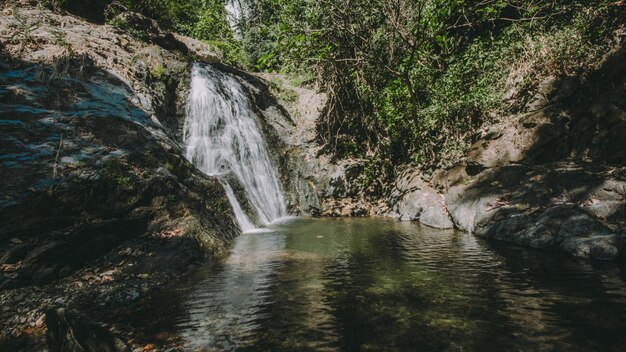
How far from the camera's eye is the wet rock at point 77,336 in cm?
254

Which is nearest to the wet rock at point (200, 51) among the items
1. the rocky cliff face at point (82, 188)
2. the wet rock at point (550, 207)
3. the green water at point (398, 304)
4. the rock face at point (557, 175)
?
the rocky cliff face at point (82, 188)

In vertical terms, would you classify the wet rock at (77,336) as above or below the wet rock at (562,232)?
below

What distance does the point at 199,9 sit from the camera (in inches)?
964

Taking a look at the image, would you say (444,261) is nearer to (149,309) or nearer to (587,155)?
(149,309)

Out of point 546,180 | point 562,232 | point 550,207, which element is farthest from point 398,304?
point 546,180

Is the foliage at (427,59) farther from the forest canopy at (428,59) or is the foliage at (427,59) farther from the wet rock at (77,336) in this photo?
the wet rock at (77,336)

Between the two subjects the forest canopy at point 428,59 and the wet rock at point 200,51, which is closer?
the forest canopy at point 428,59

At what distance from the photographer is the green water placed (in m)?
2.87

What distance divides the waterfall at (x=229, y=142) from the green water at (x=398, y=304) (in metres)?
5.90

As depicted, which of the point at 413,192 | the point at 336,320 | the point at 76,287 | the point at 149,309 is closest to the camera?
the point at 336,320

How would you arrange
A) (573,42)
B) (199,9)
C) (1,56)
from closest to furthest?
(1,56), (573,42), (199,9)

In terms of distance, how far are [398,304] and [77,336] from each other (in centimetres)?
300

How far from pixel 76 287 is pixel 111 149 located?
292cm

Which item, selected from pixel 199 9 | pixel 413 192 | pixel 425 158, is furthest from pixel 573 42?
pixel 199 9
